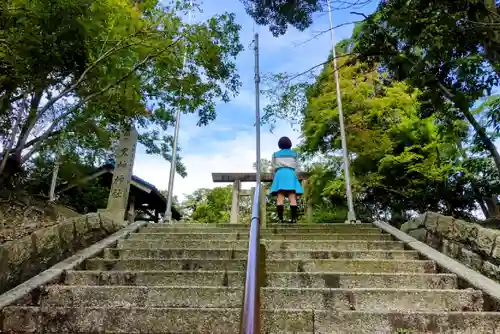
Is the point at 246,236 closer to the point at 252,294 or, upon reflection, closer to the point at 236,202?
the point at 252,294

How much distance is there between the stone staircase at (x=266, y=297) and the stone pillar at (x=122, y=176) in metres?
1.90

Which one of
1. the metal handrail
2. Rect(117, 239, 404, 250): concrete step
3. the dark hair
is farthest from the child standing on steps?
the metal handrail

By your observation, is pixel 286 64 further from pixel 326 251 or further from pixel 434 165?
pixel 326 251

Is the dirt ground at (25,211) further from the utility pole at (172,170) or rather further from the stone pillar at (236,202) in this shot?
the stone pillar at (236,202)

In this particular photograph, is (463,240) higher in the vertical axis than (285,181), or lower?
lower

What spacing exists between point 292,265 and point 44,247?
2.25 m

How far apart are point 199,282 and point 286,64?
590 centimetres

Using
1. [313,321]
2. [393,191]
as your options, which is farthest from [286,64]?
[313,321]

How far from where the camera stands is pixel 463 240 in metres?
3.53

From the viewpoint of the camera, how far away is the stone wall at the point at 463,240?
121 inches

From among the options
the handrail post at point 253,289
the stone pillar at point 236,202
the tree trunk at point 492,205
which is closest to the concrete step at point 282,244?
the handrail post at point 253,289

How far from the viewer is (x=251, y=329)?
121 centimetres

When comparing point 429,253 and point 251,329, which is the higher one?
point 429,253

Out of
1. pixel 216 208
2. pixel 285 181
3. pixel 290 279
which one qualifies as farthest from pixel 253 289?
pixel 216 208
